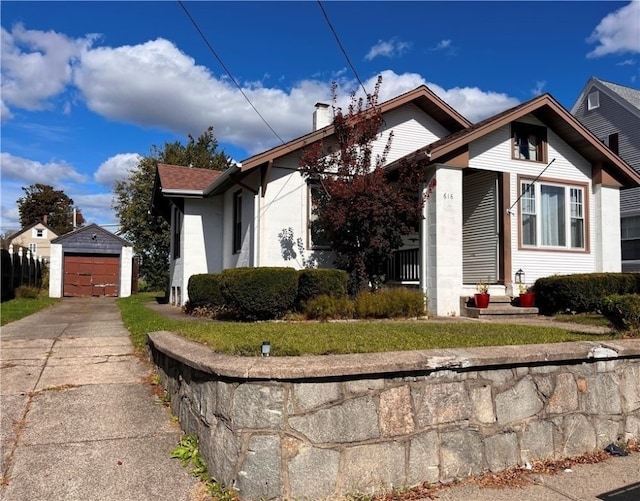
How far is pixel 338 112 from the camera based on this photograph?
39.5ft

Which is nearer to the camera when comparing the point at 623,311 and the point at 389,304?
the point at 623,311

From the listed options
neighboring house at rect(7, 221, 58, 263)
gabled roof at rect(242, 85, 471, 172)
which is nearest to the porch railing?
gabled roof at rect(242, 85, 471, 172)

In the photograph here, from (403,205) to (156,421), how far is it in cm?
778

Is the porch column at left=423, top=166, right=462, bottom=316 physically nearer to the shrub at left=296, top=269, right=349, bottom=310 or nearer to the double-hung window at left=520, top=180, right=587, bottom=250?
the double-hung window at left=520, top=180, right=587, bottom=250

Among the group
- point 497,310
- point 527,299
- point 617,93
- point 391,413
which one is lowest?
point 391,413

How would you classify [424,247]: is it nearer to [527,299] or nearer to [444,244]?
[444,244]

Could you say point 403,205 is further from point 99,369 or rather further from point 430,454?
point 430,454

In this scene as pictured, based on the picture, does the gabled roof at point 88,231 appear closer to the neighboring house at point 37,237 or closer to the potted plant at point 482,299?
the potted plant at point 482,299

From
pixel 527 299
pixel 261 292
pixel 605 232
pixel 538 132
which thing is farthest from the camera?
pixel 605 232

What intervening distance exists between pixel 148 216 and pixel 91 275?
6.99 meters

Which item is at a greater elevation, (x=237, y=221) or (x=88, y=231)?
(x=88, y=231)

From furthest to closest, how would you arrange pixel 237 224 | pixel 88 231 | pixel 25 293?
pixel 88 231 < pixel 25 293 < pixel 237 224

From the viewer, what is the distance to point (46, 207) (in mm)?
64062

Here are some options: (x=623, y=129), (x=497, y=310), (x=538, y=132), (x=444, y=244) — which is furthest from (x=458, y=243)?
(x=623, y=129)
